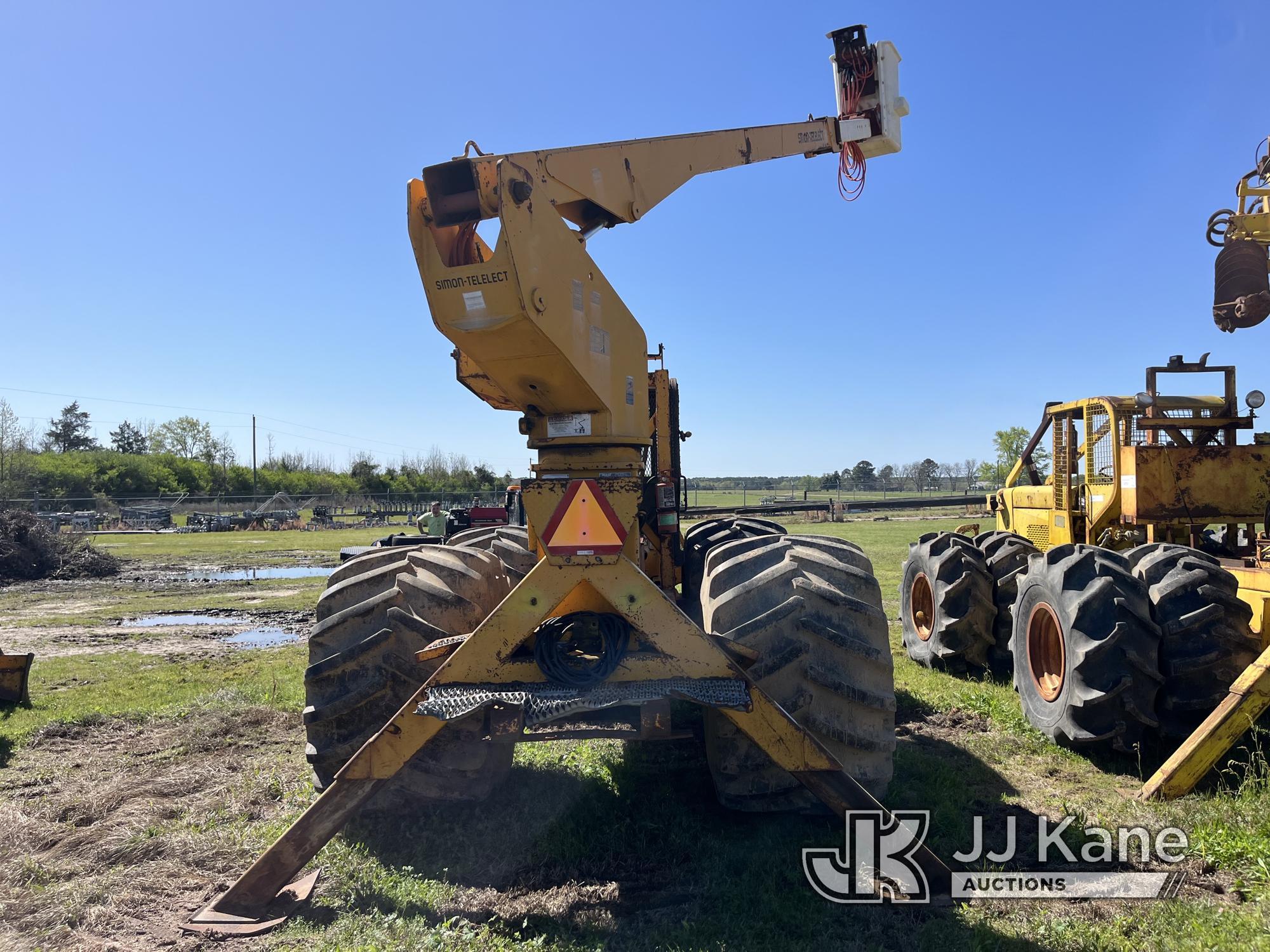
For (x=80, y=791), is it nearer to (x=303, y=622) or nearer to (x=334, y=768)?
(x=334, y=768)

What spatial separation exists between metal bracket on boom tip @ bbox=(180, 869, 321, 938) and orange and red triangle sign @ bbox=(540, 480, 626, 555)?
2.05 meters

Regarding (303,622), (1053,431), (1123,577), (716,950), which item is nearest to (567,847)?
(716,950)

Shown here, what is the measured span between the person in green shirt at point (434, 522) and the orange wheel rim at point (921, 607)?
9736 millimetres

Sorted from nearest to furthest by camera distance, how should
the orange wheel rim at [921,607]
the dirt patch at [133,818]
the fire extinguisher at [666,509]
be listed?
the dirt patch at [133,818]
the fire extinguisher at [666,509]
the orange wheel rim at [921,607]

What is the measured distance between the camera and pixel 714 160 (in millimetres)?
6031

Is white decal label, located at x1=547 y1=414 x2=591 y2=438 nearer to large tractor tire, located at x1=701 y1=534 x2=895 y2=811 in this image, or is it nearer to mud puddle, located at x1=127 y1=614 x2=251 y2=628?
large tractor tire, located at x1=701 y1=534 x2=895 y2=811

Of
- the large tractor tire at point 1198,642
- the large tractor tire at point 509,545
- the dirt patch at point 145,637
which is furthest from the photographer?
the dirt patch at point 145,637

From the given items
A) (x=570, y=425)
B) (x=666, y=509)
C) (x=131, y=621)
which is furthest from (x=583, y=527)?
(x=131, y=621)

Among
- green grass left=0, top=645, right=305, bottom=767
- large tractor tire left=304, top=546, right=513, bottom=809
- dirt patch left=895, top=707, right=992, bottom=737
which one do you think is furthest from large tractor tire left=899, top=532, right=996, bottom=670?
green grass left=0, top=645, right=305, bottom=767

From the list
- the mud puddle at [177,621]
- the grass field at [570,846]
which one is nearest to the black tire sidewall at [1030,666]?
the grass field at [570,846]

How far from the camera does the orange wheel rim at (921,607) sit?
9375 millimetres

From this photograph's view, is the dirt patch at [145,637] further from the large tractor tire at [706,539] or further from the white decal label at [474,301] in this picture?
the white decal label at [474,301]

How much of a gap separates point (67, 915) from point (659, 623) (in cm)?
313

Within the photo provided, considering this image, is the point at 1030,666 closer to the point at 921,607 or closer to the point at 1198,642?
the point at 1198,642
